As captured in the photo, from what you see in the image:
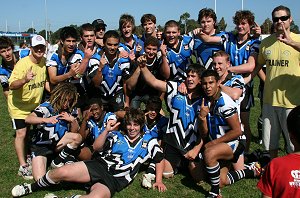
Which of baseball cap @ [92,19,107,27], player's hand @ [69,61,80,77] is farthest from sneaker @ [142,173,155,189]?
baseball cap @ [92,19,107,27]

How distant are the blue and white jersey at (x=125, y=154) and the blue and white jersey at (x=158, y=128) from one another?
463 millimetres

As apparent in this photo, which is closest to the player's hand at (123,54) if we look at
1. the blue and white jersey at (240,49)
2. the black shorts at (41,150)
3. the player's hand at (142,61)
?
the player's hand at (142,61)

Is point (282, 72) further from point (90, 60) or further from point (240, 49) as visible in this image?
point (90, 60)

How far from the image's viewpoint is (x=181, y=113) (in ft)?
17.9

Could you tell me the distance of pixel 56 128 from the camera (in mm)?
5480

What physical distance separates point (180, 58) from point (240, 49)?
A: 39.9 inches

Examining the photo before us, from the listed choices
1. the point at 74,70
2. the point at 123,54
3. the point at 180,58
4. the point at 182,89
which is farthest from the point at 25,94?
the point at 180,58

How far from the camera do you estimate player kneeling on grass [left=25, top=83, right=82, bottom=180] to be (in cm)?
535

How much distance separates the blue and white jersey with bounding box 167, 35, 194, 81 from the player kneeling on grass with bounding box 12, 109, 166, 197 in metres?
1.40

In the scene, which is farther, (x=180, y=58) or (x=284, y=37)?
(x=180, y=58)

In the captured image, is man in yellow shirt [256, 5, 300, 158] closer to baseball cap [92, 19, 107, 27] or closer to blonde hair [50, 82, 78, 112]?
blonde hair [50, 82, 78, 112]

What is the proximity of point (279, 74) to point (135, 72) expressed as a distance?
227 cm

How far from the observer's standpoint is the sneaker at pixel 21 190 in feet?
15.8

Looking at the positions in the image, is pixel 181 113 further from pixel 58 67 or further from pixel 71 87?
pixel 58 67
